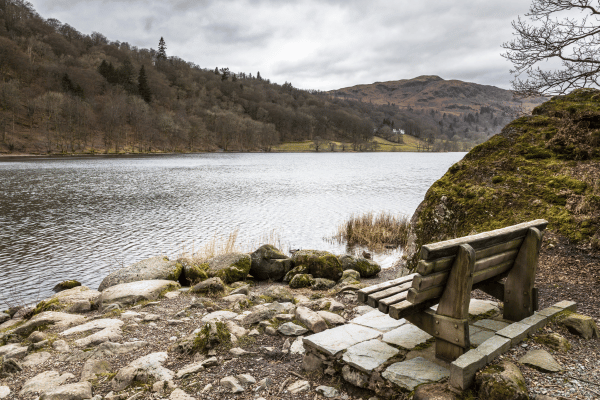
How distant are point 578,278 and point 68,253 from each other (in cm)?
1570

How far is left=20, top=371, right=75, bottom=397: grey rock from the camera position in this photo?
13.1 ft

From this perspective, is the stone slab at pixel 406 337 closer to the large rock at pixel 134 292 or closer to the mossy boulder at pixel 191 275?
the large rock at pixel 134 292

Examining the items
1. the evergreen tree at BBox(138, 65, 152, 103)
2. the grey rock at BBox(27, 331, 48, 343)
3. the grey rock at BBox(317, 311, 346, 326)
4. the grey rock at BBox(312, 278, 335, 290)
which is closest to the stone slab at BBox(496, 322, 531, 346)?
the grey rock at BBox(317, 311, 346, 326)

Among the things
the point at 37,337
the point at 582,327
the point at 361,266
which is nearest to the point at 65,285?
the point at 37,337

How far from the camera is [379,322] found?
4656 millimetres

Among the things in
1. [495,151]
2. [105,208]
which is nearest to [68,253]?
[105,208]

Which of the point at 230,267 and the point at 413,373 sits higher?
the point at 413,373

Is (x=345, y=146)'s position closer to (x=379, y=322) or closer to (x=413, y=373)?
(x=379, y=322)

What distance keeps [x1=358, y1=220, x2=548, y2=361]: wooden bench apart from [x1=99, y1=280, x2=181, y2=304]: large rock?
5630mm

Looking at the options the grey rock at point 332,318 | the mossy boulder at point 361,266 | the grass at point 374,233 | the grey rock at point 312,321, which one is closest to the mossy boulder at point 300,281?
the mossy boulder at point 361,266

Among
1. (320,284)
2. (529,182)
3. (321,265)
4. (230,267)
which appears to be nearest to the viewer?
(529,182)

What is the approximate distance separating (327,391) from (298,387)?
1.09 ft

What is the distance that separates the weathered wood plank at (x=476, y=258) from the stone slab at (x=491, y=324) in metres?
0.88

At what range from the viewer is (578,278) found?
5.86m
